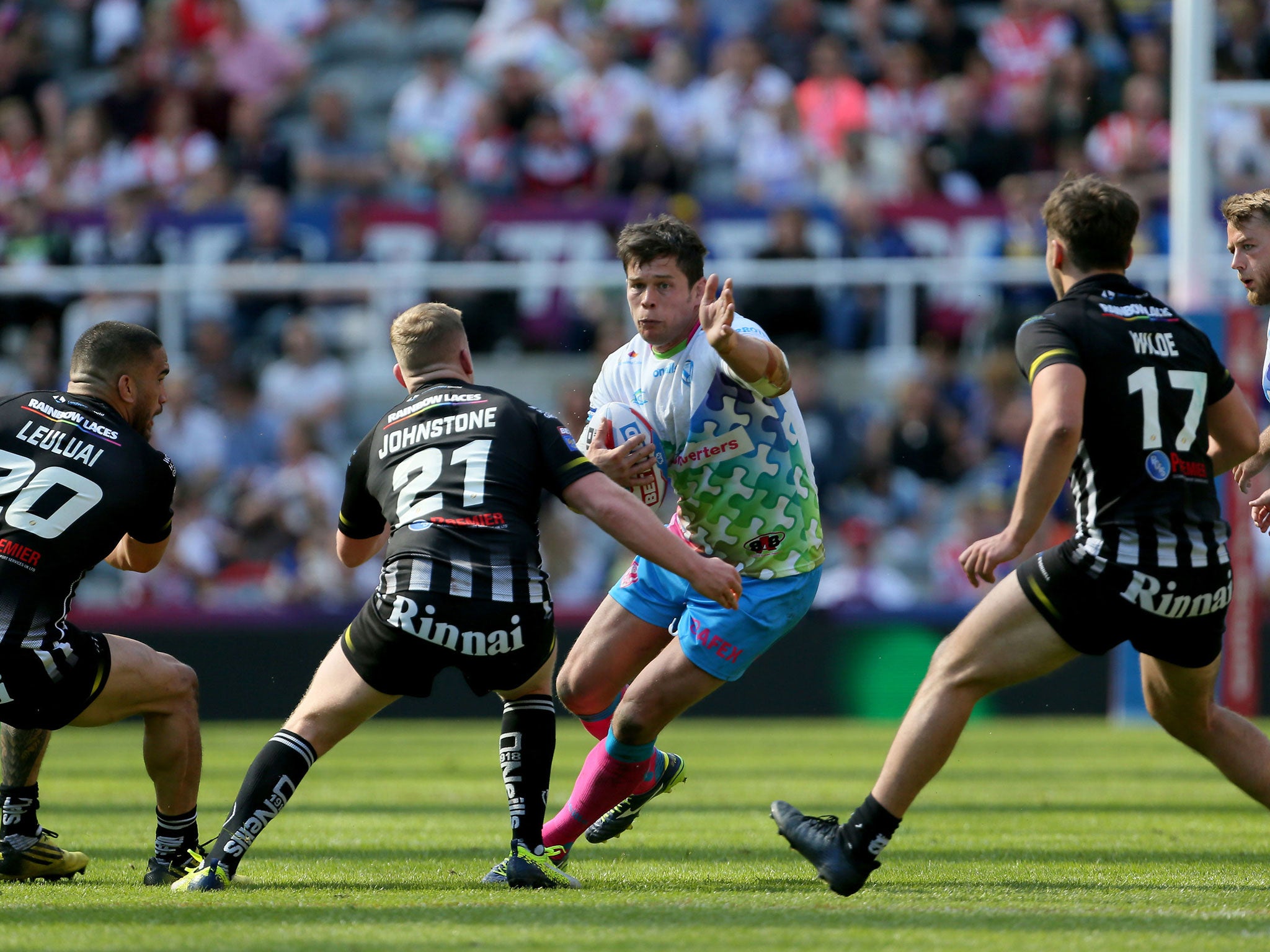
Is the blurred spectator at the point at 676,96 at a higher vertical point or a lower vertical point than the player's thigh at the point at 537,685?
higher

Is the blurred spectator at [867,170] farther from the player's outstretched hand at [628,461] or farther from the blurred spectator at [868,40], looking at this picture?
the player's outstretched hand at [628,461]

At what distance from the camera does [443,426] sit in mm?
5359

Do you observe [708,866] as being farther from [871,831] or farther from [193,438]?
[193,438]

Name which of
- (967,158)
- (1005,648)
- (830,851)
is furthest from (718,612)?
(967,158)

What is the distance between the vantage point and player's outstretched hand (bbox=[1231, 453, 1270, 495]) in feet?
19.3

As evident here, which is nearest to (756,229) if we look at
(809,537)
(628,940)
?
(809,537)

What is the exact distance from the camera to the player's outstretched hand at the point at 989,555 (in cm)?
486

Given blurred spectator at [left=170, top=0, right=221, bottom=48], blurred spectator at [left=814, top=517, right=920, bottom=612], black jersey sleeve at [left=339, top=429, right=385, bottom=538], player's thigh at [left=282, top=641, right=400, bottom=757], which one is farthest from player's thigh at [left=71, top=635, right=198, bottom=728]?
blurred spectator at [left=170, top=0, right=221, bottom=48]

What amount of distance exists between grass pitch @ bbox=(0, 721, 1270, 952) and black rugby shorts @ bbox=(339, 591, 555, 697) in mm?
695

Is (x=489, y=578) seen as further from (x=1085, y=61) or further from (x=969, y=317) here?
(x=1085, y=61)

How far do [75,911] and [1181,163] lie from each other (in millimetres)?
9677

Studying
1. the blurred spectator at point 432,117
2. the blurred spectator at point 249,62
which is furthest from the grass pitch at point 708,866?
the blurred spectator at point 249,62

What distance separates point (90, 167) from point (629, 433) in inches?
503

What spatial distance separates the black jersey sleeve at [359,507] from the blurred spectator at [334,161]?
11864 millimetres
